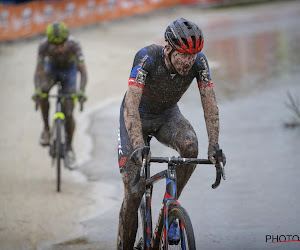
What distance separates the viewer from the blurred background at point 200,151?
7.09 m

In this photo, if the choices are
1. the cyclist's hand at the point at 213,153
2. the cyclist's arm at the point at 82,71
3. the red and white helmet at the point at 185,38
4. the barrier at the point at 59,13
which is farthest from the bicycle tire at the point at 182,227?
the barrier at the point at 59,13

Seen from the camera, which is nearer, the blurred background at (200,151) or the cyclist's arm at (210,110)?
the cyclist's arm at (210,110)

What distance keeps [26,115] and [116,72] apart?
155 inches

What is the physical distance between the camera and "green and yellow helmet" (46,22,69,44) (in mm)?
8859

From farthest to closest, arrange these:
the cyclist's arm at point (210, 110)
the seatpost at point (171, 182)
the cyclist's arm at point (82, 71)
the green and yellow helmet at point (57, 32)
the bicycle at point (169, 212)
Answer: the cyclist's arm at point (82, 71) < the green and yellow helmet at point (57, 32) < the cyclist's arm at point (210, 110) < the seatpost at point (171, 182) < the bicycle at point (169, 212)

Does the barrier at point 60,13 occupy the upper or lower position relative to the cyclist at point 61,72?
upper

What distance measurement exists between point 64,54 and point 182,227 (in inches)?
204

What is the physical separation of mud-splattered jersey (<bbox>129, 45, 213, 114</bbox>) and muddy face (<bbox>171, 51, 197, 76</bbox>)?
148 mm

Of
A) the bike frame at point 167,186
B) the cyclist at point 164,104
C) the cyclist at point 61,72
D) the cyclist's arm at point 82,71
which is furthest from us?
the cyclist's arm at point 82,71

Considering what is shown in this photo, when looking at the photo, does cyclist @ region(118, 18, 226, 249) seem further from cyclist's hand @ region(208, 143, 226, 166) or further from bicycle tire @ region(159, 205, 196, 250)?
bicycle tire @ region(159, 205, 196, 250)

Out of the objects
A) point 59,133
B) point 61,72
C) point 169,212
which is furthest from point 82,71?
point 169,212

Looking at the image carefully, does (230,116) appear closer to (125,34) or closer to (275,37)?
(275,37)

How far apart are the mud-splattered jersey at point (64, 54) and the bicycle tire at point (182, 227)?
15.9ft

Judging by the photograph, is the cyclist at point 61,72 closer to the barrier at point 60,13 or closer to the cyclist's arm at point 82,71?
the cyclist's arm at point 82,71
